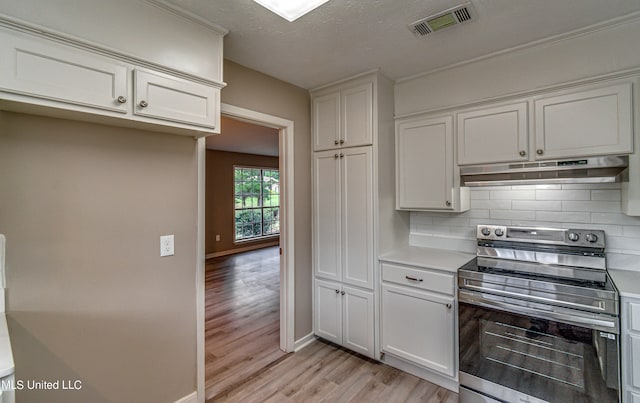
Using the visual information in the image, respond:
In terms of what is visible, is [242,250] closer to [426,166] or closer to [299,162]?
[299,162]

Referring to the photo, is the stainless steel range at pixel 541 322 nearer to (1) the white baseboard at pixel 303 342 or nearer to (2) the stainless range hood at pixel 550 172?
(2) the stainless range hood at pixel 550 172

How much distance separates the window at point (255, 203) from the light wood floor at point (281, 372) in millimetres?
4054

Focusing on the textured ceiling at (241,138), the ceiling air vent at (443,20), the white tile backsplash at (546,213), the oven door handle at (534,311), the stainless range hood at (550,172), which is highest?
the textured ceiling at (241,138)

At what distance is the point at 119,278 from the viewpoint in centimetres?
169

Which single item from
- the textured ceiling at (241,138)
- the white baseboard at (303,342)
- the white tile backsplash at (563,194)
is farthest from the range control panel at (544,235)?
the textured ceiling at (241,138)

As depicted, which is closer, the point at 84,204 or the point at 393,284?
the point at 84,204

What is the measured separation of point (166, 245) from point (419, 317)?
73.4 inches

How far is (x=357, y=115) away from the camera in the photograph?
8.51 ft

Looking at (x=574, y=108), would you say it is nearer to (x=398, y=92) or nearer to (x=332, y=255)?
(x=398, y=92)

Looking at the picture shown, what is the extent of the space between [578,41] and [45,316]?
3.39m

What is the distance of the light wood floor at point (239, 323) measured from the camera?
2494 mm

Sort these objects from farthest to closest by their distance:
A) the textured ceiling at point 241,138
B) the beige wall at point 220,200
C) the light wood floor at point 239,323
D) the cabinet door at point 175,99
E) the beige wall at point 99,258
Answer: the beige wall at point 220,200 < the textured ceiling at point 241,138 < the light wood floor at point 239,323 < the cabinet door at point 175,99 < the beige wall at point 99,258

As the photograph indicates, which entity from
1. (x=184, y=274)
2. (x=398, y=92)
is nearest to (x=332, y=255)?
(x=184, y=274)

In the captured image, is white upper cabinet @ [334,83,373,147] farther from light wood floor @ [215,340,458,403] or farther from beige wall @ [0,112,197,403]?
light wood floor @ [215,340,458,403]
